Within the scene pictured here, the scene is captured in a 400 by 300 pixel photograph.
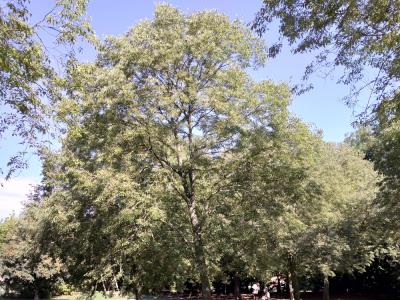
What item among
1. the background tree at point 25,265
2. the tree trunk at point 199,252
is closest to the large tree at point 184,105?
the tree trunk at point 199,252

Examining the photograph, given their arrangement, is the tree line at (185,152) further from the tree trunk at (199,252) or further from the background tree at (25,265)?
the background tree at (25,265)

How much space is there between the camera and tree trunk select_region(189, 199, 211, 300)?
553 inches

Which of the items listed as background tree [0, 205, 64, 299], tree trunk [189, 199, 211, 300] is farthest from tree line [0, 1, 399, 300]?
background tree [0, 205, 64, 299]

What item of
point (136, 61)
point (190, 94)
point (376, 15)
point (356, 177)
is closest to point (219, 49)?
point (190, 94)

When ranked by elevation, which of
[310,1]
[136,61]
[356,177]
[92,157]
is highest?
[356,177]

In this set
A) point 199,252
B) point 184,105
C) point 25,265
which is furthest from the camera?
point 25,265

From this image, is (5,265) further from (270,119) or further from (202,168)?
(270,119)

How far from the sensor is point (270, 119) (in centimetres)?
1427

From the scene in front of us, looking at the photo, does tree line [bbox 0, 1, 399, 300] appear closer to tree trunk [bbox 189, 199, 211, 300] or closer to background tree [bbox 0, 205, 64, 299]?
tree trunk [bbox 189, 199, 211, 300]

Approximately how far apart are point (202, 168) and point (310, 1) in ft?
30.6

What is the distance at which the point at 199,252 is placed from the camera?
14281mm

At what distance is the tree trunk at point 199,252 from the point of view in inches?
553

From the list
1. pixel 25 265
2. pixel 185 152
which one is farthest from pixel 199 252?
pixel 25 265

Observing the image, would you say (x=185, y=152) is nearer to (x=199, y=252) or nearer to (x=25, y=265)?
(x=199, y=252)
